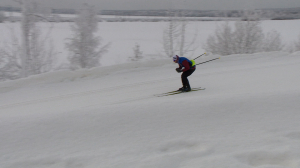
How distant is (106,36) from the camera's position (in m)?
26.8

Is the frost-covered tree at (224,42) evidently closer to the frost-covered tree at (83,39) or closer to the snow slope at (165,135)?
the frost-covered tree at (83,39)

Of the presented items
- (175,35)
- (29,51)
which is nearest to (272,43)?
(175,35)

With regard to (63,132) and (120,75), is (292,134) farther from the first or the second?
(120,75)

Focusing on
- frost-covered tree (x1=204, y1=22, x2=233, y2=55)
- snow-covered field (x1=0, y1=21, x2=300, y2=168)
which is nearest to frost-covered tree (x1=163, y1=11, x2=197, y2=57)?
frost-covered tree (x1=204, y1=22, x2=233, y2=55)

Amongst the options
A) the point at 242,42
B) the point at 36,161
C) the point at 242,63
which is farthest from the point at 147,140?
the point at 242,42

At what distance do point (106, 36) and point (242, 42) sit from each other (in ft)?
45.4

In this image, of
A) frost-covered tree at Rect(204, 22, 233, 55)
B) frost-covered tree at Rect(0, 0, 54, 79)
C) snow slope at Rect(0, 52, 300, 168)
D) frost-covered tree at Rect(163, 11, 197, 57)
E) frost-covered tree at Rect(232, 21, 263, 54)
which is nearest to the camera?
snow slope at Rect(0, 52, 300, 168)

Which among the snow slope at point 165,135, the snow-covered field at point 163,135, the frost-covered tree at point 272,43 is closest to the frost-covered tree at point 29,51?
the snow-covered field at point 163,135

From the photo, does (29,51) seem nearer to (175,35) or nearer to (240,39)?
(175,35)

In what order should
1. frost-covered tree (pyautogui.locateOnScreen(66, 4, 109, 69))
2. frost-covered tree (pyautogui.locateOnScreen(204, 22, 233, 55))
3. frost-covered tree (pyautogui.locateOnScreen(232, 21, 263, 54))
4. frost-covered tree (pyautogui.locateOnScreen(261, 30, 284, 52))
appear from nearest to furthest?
frost-covered tree (pyautogui.locateOnScreen(66, 4, 109, 69)) → frost-covered tree (pyautogui.locateOnScreen(232, 21, 263, 54)) → frost-covered tree (pyautogui.locateOnScreen(204, 22, 233, 55)) → frost-covered tree (pyautogui.locateOnScreen(261, 30, 284, 52))

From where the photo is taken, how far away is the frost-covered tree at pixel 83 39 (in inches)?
654

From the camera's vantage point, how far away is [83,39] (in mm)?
16719

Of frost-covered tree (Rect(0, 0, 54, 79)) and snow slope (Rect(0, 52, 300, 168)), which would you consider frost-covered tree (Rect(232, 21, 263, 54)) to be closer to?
frost-covered tree (Rect(0, 0, 54, 79))

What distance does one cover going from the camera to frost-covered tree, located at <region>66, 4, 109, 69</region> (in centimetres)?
1661
